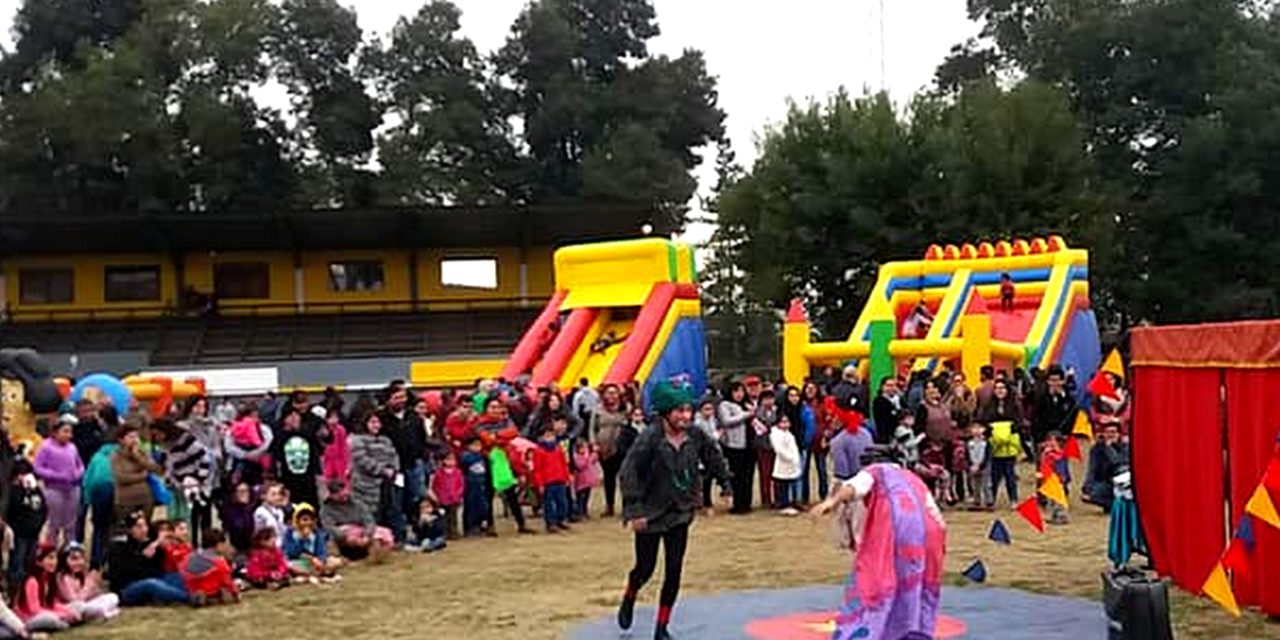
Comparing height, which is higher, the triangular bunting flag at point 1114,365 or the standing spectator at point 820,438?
the triangular bunting flag at point 1114,365

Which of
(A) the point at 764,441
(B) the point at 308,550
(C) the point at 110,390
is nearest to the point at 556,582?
(B) the point at 308,550

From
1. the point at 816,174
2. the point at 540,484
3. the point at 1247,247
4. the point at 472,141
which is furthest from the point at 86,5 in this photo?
the point at 540,484

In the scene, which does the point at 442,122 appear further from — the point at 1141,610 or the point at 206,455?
the point at 1141,610

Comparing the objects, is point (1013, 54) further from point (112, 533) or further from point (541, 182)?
point (112, 533)

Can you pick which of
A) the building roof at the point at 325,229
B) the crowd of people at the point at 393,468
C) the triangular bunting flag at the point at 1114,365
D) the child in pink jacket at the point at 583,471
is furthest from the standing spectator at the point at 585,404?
the building roof at the point at 325,229

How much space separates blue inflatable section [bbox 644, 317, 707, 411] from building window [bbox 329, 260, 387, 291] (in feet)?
61.6

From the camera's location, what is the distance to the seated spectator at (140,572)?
11.6 m

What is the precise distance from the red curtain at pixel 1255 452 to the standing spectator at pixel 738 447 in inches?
282

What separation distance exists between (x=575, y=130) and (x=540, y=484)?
36.8m

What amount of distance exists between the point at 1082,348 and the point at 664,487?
18.0 m

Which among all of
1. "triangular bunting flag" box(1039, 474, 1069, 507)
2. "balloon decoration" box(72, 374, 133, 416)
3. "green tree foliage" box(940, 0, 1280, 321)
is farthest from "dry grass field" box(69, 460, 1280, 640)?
"green tree foliage" box(940, 0, 1280, 321)

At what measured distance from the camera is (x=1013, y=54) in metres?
51.5

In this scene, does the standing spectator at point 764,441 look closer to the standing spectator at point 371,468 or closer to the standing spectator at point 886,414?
the standing spectator at point 886,414

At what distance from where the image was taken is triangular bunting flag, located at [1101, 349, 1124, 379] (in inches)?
600
